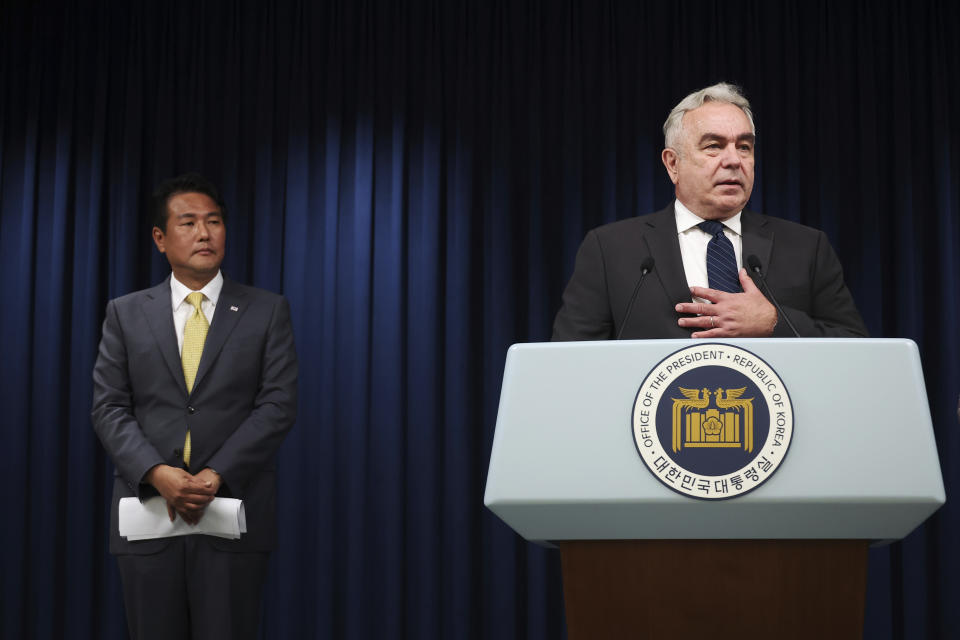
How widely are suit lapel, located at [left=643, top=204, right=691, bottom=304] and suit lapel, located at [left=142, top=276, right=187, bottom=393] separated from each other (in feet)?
4.41

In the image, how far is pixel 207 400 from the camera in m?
2.62

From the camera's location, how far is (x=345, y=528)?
3.95 meters

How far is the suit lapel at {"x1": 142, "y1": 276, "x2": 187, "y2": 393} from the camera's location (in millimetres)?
2639

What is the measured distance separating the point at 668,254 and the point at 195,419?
1.35 metres

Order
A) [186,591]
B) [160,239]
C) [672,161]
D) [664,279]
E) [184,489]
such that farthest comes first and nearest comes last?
1. [160,239]
2. [186,591]
3. [184,489]
4. [672,161]
5. [664,279]

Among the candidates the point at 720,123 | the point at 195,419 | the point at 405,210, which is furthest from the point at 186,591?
the point at 405,210

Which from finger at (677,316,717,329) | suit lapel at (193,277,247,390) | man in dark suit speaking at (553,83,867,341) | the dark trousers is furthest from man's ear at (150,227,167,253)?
finger at (677,316,717,329)

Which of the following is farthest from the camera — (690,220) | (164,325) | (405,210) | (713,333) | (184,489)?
(405,210)

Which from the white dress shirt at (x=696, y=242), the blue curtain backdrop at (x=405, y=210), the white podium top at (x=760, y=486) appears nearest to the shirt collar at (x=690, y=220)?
the white dress shirt at (x=696, y=242)

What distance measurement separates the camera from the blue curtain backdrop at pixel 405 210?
12.7ft

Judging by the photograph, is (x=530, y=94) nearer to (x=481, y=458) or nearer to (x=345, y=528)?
(x=481, y=458)

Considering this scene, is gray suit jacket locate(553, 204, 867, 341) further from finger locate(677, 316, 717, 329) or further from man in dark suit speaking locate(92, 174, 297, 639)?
man in dark suit speaking locate(92, 174, 297, 639)

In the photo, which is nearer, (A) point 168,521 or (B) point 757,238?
(B) point 757,238

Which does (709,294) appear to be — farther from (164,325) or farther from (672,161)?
(164,325)
